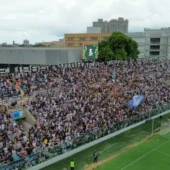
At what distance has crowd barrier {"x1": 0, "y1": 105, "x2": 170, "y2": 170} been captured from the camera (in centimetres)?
1688

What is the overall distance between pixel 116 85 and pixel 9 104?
13.7 metres

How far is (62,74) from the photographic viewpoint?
2805 centimetres

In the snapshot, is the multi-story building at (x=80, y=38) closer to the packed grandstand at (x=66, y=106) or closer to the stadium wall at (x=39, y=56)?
the stadium wall at (x=39, y=56)

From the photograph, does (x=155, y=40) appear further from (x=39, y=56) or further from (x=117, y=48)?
(x=39, y=56)

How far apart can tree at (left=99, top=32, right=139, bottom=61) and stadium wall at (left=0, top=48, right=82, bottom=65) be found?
10983 millimetres

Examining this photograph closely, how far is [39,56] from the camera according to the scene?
3947 centimetres

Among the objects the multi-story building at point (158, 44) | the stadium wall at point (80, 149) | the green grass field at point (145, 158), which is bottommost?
the green grass field at point (145, 158)

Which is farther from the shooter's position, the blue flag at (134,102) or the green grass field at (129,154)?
the blue flag at (134,102)

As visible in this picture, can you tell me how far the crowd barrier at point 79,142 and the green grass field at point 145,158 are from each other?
95.8 inches

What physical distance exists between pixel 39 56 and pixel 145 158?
2393cm

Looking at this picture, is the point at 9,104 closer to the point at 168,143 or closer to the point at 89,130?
the point at 89,130

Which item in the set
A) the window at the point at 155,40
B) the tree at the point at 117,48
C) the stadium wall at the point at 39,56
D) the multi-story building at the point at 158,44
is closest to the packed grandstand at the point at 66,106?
the stadium wall at the point at 39,56

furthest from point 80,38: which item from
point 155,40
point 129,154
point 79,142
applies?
point 79,142

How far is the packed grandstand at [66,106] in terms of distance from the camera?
713 inches
